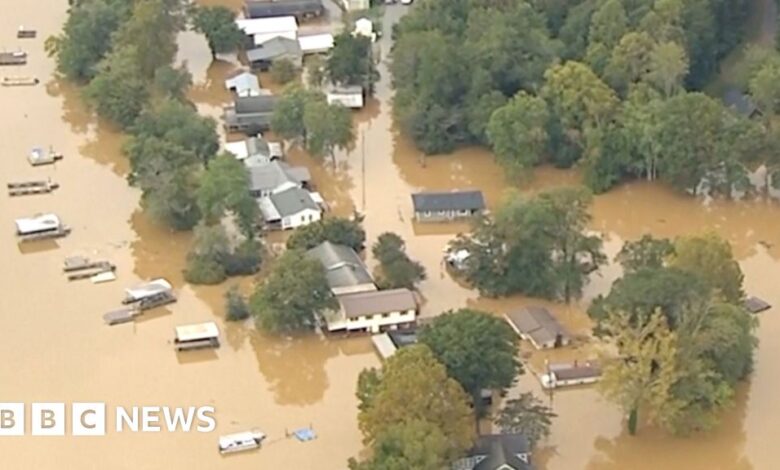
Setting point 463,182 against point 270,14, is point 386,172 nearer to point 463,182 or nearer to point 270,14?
point 463,182

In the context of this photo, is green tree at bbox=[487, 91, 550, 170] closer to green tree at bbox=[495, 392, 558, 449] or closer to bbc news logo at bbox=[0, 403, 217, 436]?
green tree at bbox=[495, 392, 558, 449]

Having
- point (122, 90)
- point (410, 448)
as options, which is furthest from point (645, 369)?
point (122, 90)

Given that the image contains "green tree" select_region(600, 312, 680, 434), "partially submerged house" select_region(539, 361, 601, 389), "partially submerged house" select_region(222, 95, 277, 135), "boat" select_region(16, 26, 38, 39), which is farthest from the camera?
"boat" select_region(16, 26, 38, 39)

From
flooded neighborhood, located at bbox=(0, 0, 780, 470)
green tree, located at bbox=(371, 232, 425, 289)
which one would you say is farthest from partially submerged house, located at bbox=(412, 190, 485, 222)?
green tree, located at bbox=(371, 232, 425, 289)

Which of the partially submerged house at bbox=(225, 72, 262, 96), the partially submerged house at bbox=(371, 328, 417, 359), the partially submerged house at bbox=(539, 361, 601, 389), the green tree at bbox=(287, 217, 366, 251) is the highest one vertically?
the partially submerged house at bbox=(225, 72, 262, 96)

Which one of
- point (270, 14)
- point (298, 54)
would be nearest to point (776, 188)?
point (298, 54)

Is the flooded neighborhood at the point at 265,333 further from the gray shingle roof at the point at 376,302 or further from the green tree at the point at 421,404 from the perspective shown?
Answer: the green tree at the point at 421,404
